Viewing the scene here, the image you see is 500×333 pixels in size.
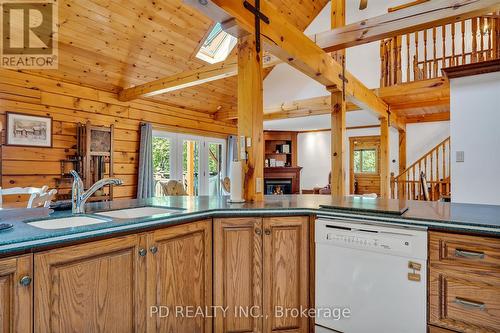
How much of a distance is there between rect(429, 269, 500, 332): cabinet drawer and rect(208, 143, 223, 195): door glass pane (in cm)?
560

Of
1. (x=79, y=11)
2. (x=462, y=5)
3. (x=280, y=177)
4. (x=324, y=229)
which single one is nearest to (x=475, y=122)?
(x=462, y=5)

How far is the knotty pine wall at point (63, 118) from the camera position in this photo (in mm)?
3858

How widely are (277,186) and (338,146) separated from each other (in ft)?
18.5

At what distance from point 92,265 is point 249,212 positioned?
86 cm

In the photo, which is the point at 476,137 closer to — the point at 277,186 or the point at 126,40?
the point at 126,40

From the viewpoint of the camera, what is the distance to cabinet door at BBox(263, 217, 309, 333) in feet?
5.96

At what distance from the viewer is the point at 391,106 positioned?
5.85 m

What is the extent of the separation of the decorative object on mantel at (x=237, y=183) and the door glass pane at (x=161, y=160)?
3.85 meters

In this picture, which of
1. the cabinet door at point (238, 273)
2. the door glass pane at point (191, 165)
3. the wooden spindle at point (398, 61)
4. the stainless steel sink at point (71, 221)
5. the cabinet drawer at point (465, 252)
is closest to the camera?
the cabinet drawer at point (465, 252)

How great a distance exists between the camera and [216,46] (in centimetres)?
564

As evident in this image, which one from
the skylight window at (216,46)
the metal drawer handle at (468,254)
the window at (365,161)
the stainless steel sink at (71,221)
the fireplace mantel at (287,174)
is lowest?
the metal drawer handle at (468,254)

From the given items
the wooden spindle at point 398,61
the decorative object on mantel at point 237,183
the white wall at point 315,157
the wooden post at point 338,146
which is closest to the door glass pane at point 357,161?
the white wall at point 315,157

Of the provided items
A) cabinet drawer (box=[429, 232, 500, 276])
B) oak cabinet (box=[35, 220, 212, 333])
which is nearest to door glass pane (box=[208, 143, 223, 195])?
oak cabinet (box=[35, 220, 212, 333])

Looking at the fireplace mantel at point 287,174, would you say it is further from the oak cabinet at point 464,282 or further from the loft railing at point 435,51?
the oak cabinet at point 464,282
